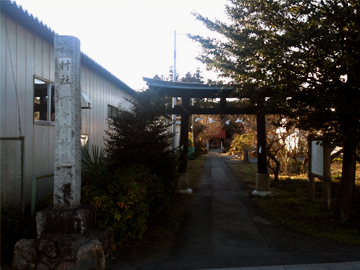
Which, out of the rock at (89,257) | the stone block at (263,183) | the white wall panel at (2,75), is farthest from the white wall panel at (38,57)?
the stone block at (263,183)

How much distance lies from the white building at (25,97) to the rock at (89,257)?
1954 millimetres

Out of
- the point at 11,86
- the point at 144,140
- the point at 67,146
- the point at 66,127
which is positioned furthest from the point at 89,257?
the point at 144,140

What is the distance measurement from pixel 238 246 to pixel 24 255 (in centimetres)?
371

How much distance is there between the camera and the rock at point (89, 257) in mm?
4734

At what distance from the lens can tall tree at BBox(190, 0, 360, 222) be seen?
22.1ft

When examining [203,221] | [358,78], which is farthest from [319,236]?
[358,78]

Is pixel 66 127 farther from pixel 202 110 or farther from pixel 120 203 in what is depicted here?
pixel 202 110

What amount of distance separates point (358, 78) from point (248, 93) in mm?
2500

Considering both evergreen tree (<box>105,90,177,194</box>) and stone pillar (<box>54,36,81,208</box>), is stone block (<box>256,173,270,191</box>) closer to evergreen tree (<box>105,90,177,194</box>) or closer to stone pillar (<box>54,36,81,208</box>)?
evergreen tree (<box>105,90,177,194</box>)

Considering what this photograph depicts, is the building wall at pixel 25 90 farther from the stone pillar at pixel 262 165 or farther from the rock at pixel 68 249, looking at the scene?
the stone pillar at pixel 262 165

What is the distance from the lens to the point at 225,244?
6.32 metres

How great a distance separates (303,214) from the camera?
28.9 ft

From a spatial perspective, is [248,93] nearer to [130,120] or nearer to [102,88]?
[130,120]

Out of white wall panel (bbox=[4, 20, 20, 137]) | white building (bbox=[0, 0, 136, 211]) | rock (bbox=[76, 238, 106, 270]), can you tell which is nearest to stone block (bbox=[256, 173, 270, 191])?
white building (bbox=[0, 0, 136, 211])
